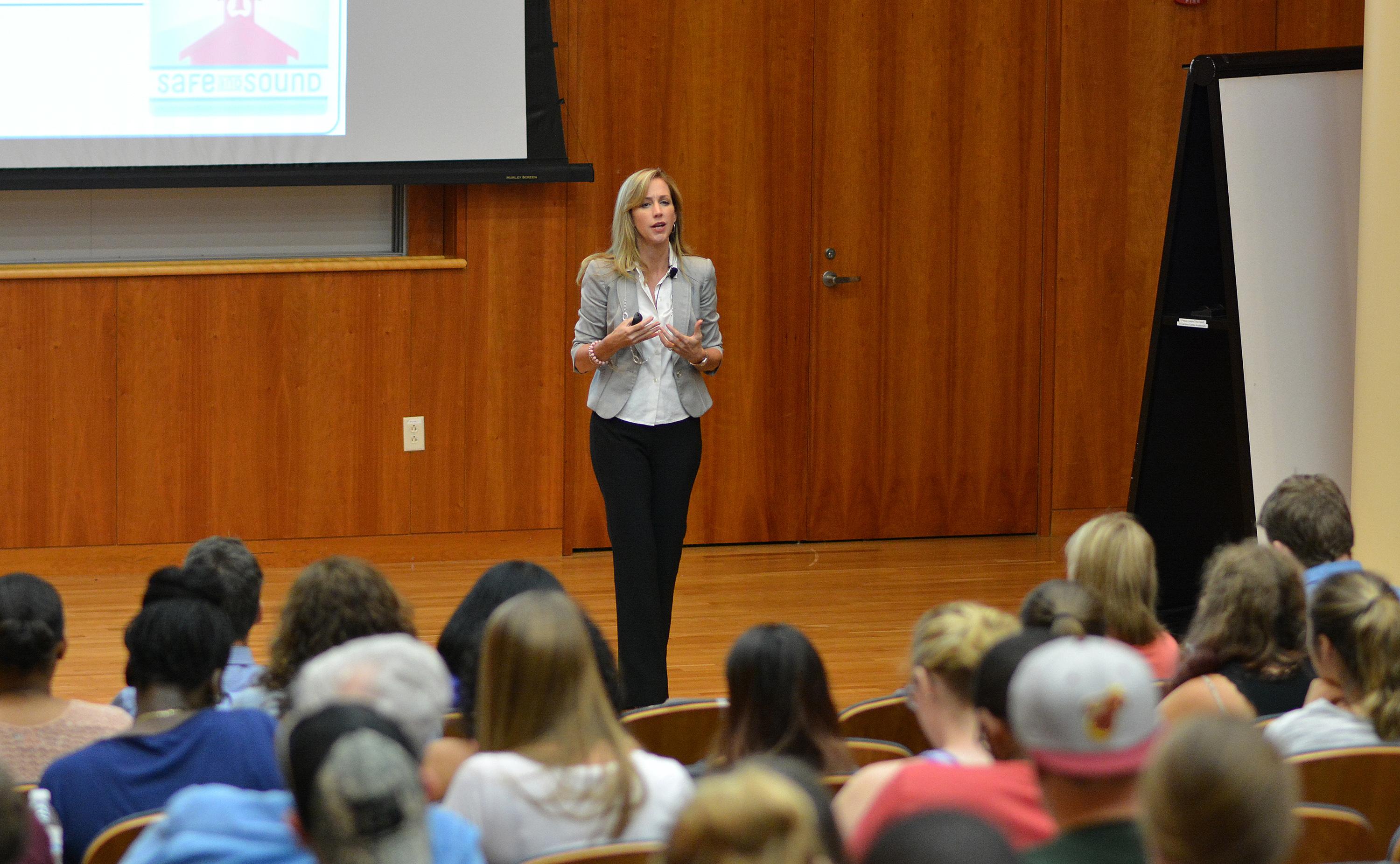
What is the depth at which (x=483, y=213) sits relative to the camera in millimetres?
6375

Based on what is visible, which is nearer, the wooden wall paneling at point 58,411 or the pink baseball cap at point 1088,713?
the pink baseball cap at point 1088,713

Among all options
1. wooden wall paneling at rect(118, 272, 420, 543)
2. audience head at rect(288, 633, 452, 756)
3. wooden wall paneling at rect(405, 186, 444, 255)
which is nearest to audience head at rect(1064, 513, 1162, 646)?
audience head at rect(288, 633, 452, 756)

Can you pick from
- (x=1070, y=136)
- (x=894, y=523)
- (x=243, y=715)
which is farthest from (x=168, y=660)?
(x=1070, y=136)

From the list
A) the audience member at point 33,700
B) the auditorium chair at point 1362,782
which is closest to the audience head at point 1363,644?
the auditorium chair at point 1362,782

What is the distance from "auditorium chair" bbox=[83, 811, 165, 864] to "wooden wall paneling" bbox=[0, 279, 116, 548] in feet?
14.4

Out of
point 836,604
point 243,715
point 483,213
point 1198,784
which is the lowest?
point 836,604

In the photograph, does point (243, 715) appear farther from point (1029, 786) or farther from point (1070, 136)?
point (1070, 136)

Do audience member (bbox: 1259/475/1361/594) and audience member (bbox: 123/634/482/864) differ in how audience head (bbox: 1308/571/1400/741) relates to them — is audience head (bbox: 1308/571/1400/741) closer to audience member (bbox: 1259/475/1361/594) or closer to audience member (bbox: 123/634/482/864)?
audience member (bbox: 1259/475/1361/594)

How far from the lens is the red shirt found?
6.12 feet

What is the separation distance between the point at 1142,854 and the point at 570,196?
5.14m

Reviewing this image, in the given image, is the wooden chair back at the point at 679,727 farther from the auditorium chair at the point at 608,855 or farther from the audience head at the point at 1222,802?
the audience head at the point at 1222,802

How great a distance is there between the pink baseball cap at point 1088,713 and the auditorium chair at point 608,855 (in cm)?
48

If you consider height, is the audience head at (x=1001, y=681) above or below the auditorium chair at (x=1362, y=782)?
above

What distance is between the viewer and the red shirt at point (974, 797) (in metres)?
1.87
